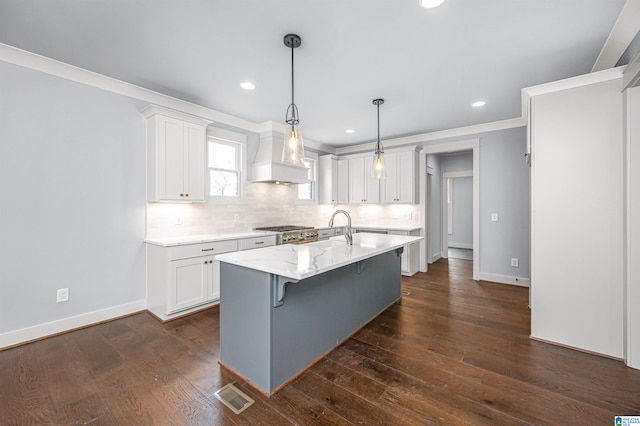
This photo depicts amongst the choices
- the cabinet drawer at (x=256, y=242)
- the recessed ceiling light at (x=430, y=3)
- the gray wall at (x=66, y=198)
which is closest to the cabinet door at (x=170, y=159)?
the gray wall at (x=66, y=198)

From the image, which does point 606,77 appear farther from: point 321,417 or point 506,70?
point 321,417

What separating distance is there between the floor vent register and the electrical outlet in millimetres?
2094

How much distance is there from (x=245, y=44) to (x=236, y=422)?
276 centimetres

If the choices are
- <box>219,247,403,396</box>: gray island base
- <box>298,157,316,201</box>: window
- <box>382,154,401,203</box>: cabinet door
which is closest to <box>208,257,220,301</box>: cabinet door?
<box>219,247,403,396</box>: gray island base

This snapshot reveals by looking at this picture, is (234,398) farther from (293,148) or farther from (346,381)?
(293,148)

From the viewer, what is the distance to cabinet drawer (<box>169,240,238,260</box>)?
118 inches

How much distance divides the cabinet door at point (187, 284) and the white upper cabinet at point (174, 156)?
2.68 ft

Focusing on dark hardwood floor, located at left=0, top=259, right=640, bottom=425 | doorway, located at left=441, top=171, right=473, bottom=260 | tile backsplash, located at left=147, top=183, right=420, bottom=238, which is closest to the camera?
dark hardwood floor, located at left=0, top=259, right=640, bottom=425

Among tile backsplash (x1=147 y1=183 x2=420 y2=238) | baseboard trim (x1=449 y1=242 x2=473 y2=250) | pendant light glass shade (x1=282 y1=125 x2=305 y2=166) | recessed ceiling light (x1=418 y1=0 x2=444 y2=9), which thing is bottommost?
baseboard trim (x1=449 y1=242 x2=473 y2=250)

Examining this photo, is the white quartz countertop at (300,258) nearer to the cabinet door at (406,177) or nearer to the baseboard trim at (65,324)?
the baseboard trim at (65,324)

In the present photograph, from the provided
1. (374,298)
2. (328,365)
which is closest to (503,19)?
(374,298)

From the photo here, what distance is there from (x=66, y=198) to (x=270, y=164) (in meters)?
2.42

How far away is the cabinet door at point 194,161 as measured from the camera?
3410mm

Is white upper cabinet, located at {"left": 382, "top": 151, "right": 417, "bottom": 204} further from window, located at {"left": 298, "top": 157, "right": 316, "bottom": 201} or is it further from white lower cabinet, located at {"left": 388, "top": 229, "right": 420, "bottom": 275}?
window, located at {"left": 298, "top": 157, "right": 316, "bottom": 201}
